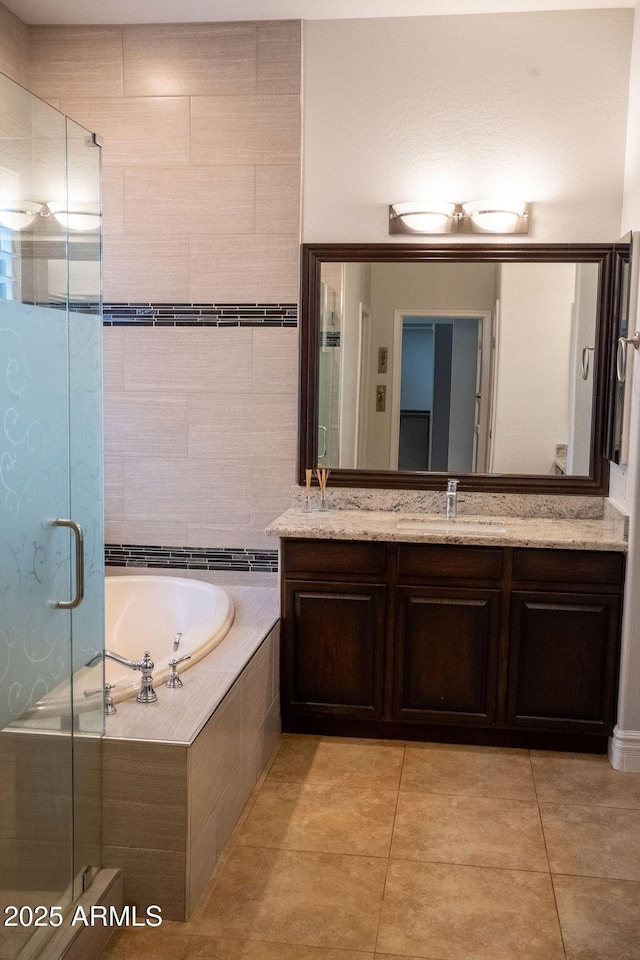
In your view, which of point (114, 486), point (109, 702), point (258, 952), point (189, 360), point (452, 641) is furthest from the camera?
point (114, 486)

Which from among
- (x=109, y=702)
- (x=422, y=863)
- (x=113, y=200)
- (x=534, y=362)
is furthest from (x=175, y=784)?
(x=113, y=200)

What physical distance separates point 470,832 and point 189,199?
265 cm

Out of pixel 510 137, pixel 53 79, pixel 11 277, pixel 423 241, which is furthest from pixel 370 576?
pixel 53 79

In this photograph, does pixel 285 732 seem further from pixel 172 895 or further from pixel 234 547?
pixel 172 895

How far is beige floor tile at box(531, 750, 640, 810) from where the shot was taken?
3.21 m

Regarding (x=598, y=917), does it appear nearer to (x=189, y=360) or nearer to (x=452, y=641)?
(x=452, y=641)

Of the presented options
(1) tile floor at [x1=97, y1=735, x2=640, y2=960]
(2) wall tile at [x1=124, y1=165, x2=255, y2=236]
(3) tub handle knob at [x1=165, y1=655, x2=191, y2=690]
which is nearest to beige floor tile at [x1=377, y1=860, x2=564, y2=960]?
(1) tile floor at [x1=97, y1=735, x2=640, y2=960]

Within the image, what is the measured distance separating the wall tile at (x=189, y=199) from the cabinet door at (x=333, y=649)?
153cm

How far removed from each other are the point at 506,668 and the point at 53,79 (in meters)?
3.01

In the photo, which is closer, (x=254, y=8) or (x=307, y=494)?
(x=254, y=8)

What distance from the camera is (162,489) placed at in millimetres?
4098

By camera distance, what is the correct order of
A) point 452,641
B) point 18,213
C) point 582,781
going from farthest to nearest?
point 452,641 → point 582,781 → point 18,213

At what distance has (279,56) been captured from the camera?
151 inches

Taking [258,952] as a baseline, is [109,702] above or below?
above
